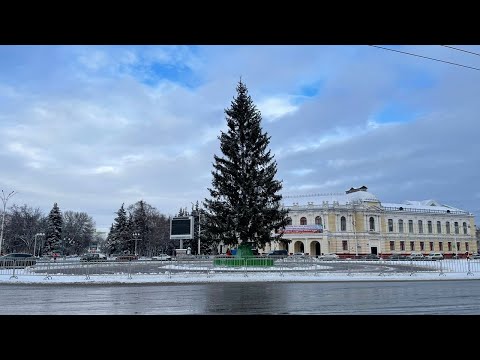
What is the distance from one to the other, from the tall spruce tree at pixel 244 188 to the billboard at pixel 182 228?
150 inches

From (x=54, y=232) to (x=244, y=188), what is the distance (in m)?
63.8

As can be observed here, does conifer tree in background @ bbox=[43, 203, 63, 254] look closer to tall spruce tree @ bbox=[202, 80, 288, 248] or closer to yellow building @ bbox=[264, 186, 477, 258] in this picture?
yellow building @ bbox=[264, 186, 477, 258]

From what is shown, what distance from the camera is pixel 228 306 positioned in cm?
1090

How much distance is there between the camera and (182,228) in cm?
3922

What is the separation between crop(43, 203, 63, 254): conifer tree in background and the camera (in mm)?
83869

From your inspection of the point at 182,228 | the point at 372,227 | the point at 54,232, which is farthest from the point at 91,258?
the point at 372,227

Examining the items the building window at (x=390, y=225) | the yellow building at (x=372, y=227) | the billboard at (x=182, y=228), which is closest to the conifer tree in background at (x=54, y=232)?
the yellow building at (x=372, y=227)

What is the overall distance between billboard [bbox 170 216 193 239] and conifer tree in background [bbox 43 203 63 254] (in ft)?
179

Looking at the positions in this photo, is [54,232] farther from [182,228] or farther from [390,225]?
[390,225]
